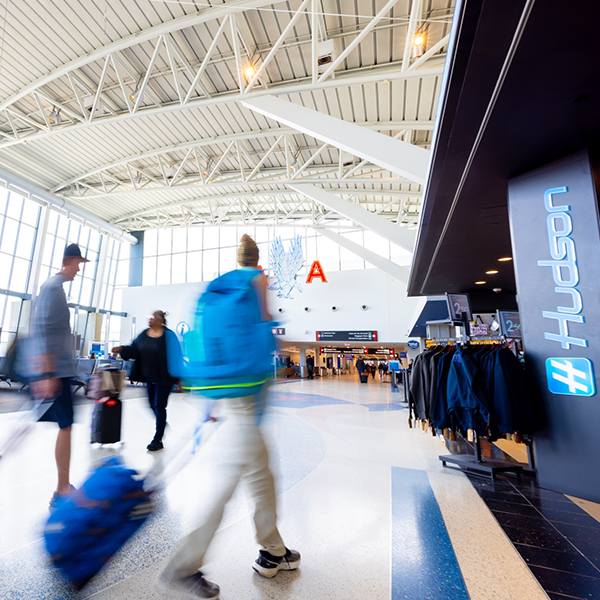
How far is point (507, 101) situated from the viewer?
2285 mm

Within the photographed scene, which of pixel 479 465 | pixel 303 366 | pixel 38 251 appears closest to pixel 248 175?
pixel 303 366

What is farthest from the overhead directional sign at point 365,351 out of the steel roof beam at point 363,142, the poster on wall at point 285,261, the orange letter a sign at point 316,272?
the steel roof beam at point 363,142

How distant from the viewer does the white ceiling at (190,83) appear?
6.69 metres

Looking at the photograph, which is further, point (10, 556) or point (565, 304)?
point (565, 304)

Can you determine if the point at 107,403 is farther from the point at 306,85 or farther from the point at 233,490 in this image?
the point at 306,85

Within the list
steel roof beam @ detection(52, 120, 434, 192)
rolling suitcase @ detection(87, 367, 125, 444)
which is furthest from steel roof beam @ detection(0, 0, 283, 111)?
rolling suitcase @ detection(87, 367, 125, 444)

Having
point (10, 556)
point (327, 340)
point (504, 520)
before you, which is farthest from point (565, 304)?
→ point (327, 340)

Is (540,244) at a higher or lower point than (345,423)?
higher

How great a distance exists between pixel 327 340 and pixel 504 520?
15.4 meters

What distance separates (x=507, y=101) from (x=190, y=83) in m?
8.73

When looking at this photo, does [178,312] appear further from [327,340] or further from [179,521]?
[179,521]

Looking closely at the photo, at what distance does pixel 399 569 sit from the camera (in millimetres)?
1542

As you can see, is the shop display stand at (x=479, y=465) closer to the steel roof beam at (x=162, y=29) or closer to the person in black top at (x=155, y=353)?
the person in black top at (x=155, y=353)

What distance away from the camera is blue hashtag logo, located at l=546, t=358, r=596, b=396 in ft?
8.05
